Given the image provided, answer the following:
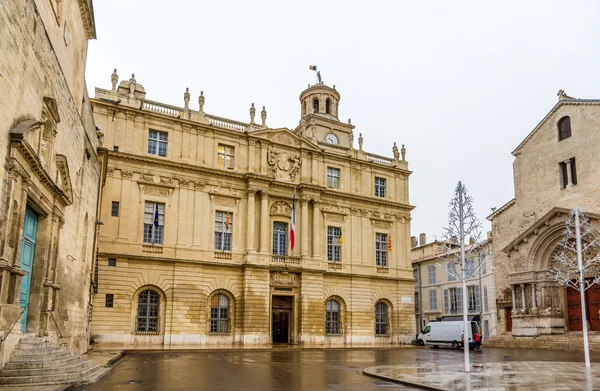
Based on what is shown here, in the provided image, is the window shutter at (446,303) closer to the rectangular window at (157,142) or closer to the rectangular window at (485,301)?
the rectangular window at (485,301)

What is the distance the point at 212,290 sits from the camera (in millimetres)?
30234

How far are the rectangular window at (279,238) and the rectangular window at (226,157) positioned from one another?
4589mm

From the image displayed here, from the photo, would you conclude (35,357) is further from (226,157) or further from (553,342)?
(553,342)

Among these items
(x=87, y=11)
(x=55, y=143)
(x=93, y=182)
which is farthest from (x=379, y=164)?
(x=55, y=143)

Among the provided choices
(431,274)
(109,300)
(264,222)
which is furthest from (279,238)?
(431,274)

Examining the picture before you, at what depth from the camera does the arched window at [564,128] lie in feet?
106

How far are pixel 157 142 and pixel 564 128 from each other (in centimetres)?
2446

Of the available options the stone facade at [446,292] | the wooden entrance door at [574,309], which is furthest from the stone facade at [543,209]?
the stone facade at [446,292]

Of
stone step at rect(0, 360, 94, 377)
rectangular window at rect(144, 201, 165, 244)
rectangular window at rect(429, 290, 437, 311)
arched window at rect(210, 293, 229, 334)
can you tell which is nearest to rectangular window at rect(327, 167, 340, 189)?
arched window at rect(210, 293, 229, 334)

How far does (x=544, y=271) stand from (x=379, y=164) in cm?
1293

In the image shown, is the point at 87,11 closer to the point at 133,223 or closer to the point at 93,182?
the point at 93,182

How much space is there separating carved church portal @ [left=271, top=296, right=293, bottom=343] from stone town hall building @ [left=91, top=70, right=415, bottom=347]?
7 centimetres

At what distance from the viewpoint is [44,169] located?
1227 cm

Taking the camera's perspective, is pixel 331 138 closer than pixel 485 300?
No
